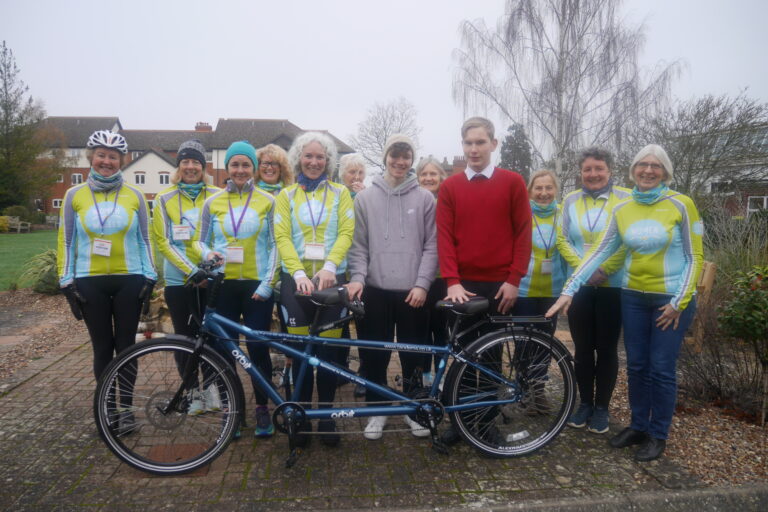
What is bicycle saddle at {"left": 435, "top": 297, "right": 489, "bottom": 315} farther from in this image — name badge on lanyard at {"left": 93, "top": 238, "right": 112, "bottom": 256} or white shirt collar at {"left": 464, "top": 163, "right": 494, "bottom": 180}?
name badge on lanyard at {"left": 93, "top": 238, "right": 112, "bottom": 256}

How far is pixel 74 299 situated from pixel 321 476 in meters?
2.05

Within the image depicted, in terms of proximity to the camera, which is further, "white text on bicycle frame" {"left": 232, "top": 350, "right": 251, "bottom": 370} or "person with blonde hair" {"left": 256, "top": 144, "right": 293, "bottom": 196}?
"person with blonde hair" {"left": 256, "top": 144, "right": 293, "bottom": 196}

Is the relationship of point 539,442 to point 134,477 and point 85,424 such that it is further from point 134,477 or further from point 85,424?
point 85,424

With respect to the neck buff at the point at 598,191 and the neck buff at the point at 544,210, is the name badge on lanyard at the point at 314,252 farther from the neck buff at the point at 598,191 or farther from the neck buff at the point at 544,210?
the neck buff at the point at 598,191

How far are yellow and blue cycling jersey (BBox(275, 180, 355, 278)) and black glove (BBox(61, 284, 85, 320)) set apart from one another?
4.56 feet

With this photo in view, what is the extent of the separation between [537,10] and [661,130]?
609 cm

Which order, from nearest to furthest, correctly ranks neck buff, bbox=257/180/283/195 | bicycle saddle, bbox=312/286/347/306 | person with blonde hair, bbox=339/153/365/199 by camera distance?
1. bicycle saddle, bbox=312/286/347/306
2. neck buff, bbox=257/180/283/195
3. person with blonde hair, bbox=339/153/365/199

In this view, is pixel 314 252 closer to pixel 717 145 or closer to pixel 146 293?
pixel 146 293

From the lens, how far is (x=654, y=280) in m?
3.08

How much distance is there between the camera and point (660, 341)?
3094mm

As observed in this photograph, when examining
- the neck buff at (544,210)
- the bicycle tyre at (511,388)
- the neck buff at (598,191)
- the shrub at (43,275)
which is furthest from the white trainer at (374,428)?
the shrub at (43,275)

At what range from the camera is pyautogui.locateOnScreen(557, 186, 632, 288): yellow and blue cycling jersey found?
360 centimetres

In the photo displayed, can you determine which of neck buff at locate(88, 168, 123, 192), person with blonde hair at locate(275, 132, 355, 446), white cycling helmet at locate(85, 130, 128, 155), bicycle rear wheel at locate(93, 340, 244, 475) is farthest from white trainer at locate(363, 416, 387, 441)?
white cycling helmet at locate(85, 130, 128, 155)

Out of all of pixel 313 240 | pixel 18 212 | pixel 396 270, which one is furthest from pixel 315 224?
pixel 18 212
